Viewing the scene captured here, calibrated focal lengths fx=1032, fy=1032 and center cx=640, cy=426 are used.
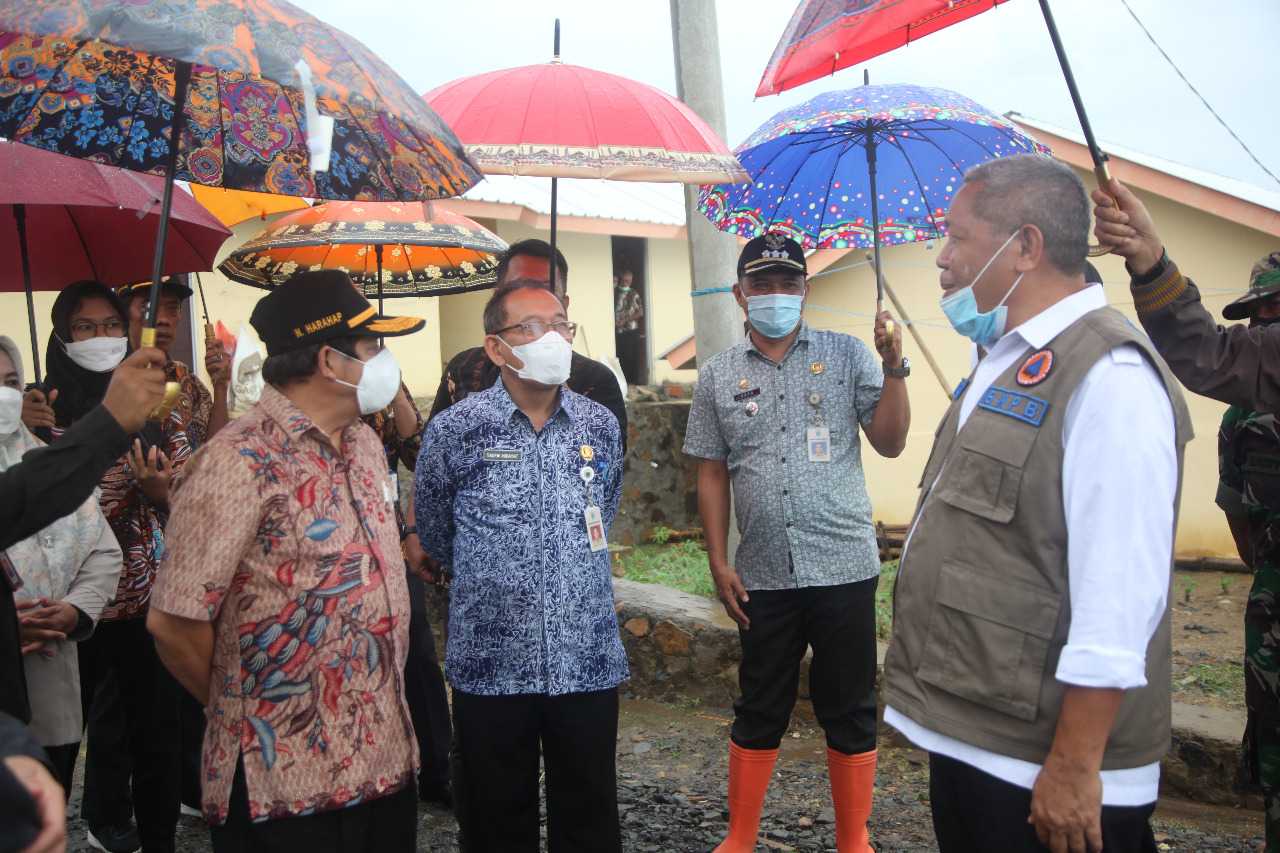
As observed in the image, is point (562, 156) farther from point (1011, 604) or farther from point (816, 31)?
point (1011, 604)

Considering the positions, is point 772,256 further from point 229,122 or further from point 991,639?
point 991,639

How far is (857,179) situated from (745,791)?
261 centimetres

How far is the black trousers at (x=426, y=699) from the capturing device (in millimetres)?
4461

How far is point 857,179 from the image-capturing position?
4551 millimetres

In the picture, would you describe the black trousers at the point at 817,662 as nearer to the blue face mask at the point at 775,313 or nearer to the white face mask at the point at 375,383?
the blue face mask at the point at 775,313

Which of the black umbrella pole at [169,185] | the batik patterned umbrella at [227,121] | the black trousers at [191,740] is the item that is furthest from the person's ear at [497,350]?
the black trousers at [191,740]

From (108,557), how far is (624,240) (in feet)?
43.3

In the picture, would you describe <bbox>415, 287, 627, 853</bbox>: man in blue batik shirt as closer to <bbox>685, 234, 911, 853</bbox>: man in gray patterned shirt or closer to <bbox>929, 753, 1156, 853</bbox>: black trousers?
<bbox>685, 234, 911, 853</bbox>: man in gray patterned shirt

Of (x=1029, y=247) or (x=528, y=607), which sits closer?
(x=1029, y=247)

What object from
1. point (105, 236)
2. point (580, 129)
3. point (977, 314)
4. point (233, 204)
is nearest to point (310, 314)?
point (580, 129)

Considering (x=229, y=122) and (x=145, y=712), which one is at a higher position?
(x=229, y=122)

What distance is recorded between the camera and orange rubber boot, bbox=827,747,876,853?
3734mm

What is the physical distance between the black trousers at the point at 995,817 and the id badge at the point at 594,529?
4.00ft

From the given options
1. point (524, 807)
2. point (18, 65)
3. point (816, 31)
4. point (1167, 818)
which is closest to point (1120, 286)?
point (1167, 818)
